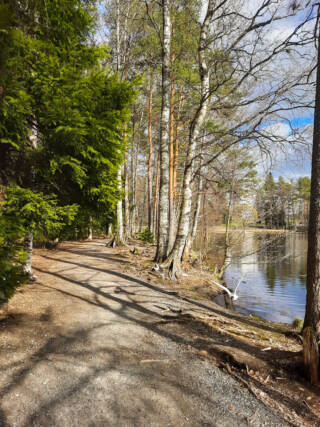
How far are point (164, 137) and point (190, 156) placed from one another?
1.36 m

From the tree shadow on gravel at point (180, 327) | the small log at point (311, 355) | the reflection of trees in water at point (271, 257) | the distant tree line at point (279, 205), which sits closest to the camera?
the tree shadow on gravel at point (180, 327)

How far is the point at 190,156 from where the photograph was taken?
21.6 ft

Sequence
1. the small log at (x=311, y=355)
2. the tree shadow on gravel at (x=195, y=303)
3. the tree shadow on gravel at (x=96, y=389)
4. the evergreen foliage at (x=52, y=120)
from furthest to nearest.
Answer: the tree shadow on gravel at (x=195, y=303) → the evergreen foliage at (x=52, y=120) → the small log at (x=311, y=355) → the tree shadow on gravel at (x=96, y=389)

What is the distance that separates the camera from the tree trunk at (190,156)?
20.4 feet

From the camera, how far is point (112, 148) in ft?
15.3

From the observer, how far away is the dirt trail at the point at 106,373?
2.00 m

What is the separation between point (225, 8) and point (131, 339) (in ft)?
26.0

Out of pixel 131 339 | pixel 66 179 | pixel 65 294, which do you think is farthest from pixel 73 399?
pixel 66 179

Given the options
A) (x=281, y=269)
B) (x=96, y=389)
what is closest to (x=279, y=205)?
(x=96, y=389)

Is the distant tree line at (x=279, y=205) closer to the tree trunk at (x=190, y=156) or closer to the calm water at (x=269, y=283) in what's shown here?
the calm water at (x=269, y=283)

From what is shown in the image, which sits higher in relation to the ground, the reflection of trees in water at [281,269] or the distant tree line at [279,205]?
the distant tree line at [279,205]

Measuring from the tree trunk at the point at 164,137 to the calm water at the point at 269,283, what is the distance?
2774mm

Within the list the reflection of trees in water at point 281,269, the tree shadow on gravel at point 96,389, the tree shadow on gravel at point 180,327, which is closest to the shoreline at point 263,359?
the tree shadow on gravel at point 180,327

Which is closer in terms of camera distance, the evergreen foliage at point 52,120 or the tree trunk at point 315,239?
the tree trunk at point 315,239
